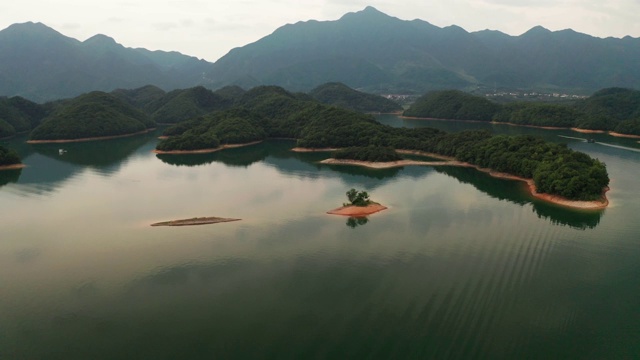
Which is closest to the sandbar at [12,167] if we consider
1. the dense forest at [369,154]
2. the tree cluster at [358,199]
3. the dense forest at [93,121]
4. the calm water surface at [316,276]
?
the calm water surface at [316,276]

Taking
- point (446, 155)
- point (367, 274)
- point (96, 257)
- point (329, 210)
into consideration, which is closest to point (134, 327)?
point (96, 257)

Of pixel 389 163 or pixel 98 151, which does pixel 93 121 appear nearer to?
pixel 98 151

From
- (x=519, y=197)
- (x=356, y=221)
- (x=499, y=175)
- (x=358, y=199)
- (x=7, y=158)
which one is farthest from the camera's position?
(x=7, y=158)

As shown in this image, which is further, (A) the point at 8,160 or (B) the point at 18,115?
(B) the point at 18,115

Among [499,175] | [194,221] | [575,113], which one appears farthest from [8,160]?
[575,113]

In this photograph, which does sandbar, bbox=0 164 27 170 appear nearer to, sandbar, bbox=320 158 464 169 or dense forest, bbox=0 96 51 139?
→ dense forest, bbox=0 96 51 139

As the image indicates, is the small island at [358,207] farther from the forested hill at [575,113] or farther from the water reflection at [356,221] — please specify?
the forested hill at [575,113]

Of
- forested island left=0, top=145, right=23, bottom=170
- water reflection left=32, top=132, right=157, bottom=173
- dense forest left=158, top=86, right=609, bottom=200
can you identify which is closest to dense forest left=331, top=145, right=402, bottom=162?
dense forest left=158, top=86, right=609, bottom=200
